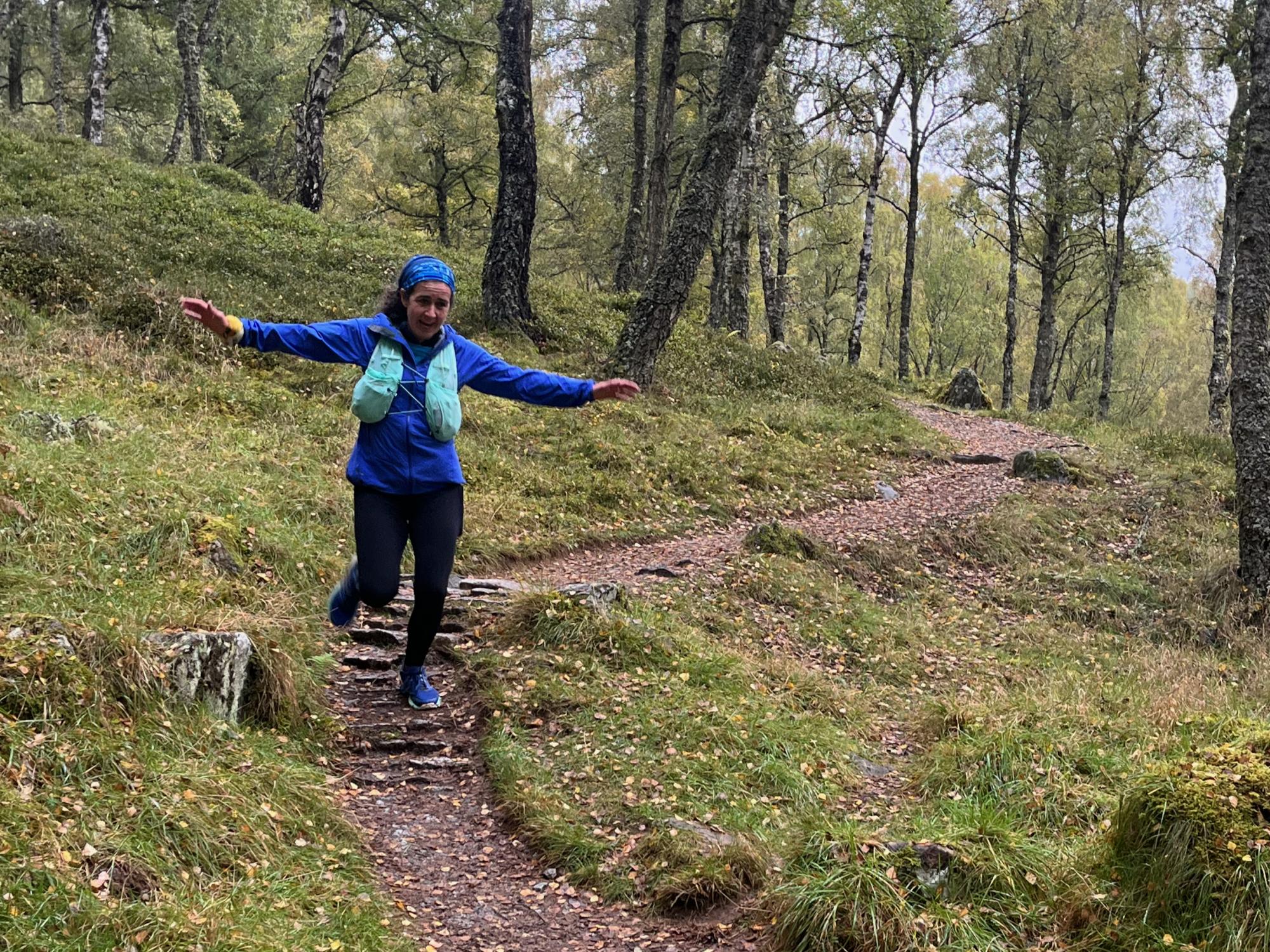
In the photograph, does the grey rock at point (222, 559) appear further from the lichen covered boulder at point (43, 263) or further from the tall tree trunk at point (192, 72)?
the tall tree trunk at point (192, 72)

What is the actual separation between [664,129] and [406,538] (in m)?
15.8

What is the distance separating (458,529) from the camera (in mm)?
5242

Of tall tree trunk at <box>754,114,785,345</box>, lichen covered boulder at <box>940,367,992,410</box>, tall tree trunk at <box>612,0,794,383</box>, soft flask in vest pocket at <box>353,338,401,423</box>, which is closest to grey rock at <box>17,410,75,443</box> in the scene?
soft flask in vest pocket at <box>353,338,401,423</box>

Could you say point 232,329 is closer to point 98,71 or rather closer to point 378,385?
→ point 378,385

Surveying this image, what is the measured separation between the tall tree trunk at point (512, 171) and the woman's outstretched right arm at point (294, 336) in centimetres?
973

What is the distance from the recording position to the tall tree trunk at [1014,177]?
27.5 metres

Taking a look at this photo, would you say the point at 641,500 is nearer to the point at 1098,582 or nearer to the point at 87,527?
the point at 1098,582

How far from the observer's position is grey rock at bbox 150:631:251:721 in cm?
433

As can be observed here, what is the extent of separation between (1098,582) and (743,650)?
587cm

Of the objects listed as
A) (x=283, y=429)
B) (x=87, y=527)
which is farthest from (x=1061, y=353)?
(x=87, y=527)

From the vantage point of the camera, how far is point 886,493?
1373 centimetres

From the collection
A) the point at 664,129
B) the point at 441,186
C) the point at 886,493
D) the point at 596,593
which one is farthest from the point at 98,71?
the point at 596,593

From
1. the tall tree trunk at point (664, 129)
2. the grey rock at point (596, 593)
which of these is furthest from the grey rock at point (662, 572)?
the tall tree trunk at point (664, 129)

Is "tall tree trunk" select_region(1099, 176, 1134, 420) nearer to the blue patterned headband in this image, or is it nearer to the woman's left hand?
the woman's left hand
